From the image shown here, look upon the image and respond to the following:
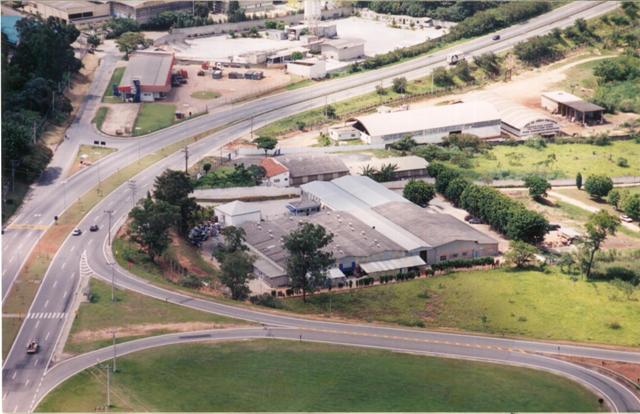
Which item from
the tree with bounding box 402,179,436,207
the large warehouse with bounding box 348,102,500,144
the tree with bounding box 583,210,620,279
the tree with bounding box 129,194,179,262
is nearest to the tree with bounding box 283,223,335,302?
the tree with bounding box 129,194,179,262

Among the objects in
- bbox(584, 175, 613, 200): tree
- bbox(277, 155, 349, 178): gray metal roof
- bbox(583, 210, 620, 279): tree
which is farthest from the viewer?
bbox(277, 155, 349, 178): gray metal roof

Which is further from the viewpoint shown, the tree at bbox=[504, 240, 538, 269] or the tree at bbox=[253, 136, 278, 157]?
the tree at bbox=[253, 136, 278, 157]

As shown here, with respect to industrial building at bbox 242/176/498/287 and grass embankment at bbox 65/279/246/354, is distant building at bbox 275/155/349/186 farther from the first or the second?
grass embankment at bbox 65/279/246/354

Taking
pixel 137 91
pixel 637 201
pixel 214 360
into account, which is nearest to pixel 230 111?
pixel 137 91

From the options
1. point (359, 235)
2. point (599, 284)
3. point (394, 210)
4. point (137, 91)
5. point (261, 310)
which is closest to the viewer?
point (261, 310)

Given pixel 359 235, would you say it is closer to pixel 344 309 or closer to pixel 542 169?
pixel 344 309
